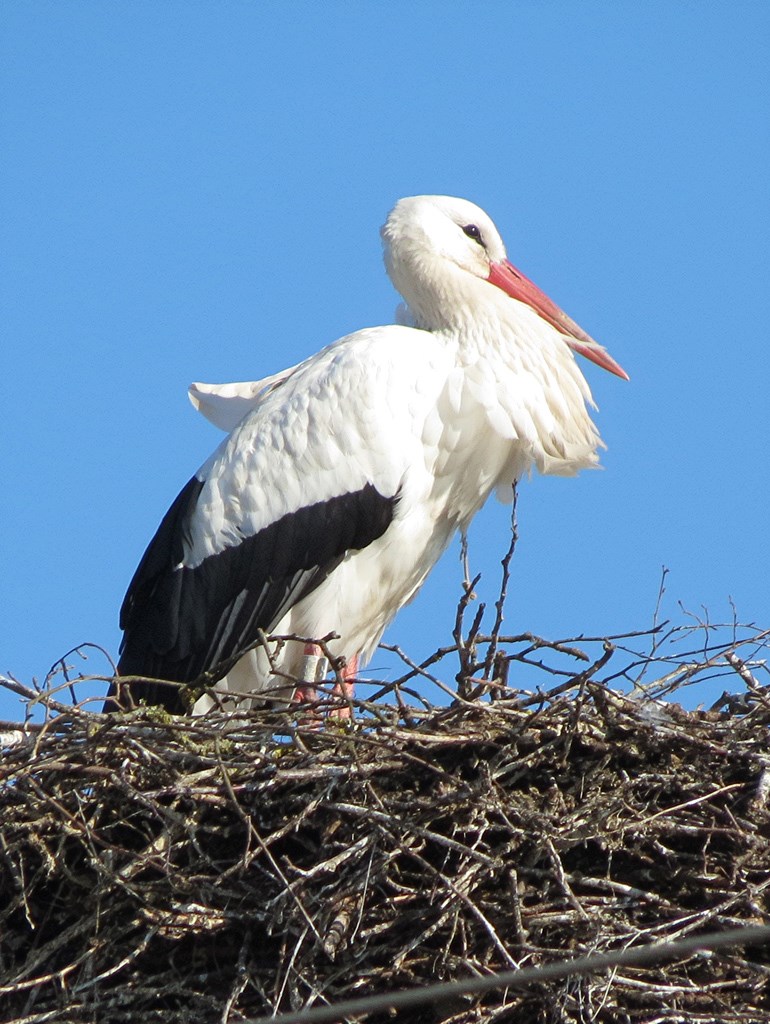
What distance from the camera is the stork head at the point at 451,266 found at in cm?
568

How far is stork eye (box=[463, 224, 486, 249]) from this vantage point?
600 centimetres

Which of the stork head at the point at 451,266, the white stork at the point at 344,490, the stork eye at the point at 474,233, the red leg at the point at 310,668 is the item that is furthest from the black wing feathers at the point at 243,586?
the stork eye at the point at 474,233

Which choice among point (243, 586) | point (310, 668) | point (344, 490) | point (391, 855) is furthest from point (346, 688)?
point (391, 855)

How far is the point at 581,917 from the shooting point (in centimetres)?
368

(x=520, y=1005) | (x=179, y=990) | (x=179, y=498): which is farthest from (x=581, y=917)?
(x=179, y=498)

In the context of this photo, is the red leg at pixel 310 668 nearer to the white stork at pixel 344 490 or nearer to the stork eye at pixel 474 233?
the white stork at pixel 344 490

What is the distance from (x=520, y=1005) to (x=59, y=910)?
1.15m

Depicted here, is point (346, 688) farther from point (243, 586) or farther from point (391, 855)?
point (391, 855)

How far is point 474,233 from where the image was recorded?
6020mm

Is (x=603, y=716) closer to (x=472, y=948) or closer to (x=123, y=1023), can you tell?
(x=472, y=948)

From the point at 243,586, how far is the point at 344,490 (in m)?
0.45

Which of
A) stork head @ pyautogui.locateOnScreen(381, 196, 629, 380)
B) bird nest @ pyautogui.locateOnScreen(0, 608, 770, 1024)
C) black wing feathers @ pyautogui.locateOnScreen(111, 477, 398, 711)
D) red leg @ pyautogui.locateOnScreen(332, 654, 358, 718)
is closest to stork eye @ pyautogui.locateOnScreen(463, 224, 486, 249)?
stork head @ pyautogui.locateOnScreen(381, 196, 629, 380)

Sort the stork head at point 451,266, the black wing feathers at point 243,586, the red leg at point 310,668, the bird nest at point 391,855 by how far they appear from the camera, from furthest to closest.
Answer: the stork head at point 451,266 → the black wing feathers at point 243,586 → the red leg at point 310,668 → the bird nest at point 391,855

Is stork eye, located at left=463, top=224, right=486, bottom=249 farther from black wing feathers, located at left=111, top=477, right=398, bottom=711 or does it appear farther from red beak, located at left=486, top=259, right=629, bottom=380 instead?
black wing feathers, located at left=111, top=477, right=398, bottom=711
